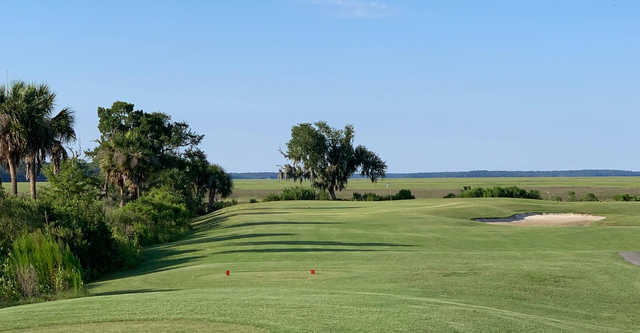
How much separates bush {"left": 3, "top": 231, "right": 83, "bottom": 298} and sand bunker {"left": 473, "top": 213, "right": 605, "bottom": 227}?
30.0 meters

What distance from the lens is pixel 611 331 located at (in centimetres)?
1048

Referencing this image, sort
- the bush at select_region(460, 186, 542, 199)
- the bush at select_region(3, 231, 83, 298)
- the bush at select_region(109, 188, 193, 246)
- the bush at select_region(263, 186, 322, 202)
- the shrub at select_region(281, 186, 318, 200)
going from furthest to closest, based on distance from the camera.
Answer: the bush at select_region(263, 186, 322, 202) → the shrub at select_region(281, 186, 318, 200) → the bush at select_region(460, 186, 542, 199) → the bush at select_region(109, 188, 193, 246) → the bush at select_region(3, 231, 83, 298)

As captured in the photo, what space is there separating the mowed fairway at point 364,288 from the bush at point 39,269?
0.91 meters

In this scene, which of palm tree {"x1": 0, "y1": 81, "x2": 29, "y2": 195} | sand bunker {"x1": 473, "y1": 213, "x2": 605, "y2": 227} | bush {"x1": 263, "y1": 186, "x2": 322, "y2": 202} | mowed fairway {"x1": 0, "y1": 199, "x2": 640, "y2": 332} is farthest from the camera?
bush {"x1": 263, "y1": 186, "x2": 322, "y2": 202}

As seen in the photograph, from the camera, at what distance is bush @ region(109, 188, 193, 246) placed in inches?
1385

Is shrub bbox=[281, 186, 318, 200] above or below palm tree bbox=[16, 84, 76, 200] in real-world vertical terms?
below

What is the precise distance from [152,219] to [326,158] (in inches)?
2022

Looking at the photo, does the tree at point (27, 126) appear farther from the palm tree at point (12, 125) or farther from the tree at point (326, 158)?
the tree at point (326, 158)

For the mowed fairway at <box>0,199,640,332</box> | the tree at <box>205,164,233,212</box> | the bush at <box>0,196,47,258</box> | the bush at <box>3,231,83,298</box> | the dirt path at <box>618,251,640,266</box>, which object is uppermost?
the tree at <box>205,164,233,212</box>

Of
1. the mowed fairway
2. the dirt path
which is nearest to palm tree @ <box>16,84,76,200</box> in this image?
the mowed fairway

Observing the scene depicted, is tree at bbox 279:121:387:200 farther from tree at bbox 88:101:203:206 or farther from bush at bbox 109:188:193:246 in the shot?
bush at bbox 109:188:193:246

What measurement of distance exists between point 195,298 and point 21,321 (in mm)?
2833

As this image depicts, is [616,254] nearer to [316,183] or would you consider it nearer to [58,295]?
[58,295]

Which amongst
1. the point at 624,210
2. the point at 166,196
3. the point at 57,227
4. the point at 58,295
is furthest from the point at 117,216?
the point at 624,210
